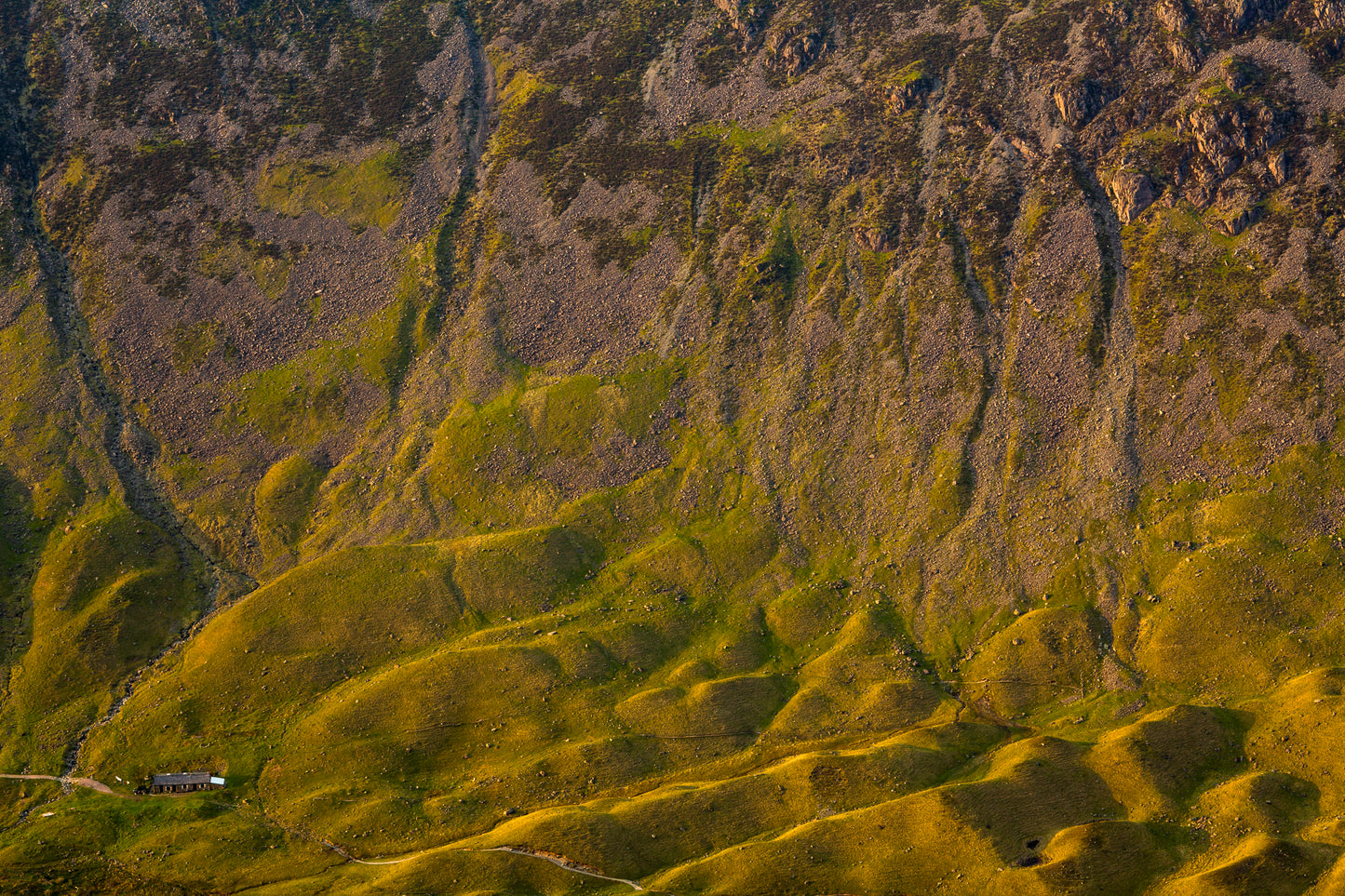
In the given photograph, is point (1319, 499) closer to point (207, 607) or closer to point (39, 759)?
point (207, 607)

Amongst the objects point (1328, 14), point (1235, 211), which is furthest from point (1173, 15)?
point (1235, 211)

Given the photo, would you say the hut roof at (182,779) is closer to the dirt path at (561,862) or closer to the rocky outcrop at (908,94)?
the dirt path at (561,862)

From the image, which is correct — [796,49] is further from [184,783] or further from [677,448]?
[184,783]

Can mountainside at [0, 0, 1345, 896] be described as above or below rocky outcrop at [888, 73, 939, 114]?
below

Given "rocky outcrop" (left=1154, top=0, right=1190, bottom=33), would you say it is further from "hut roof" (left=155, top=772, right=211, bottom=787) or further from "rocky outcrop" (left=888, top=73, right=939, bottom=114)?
"hut roof" (left=155, top=772, right=211, bottom=787)

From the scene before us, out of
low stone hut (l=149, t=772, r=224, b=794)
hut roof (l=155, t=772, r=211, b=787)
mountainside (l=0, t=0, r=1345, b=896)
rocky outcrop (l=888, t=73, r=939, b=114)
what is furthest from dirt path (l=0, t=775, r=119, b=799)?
rocky outcrop (l=888, t=73, r=939, b=114)

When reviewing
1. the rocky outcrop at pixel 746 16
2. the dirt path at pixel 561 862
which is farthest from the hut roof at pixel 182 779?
the rocky outcrop at pixel 746 16

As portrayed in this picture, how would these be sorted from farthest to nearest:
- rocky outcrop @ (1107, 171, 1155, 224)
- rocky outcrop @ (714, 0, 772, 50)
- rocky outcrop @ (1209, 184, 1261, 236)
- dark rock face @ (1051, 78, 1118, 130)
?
rocky outcrop @ (714, 0, 772, 50), dark rock face @ (1051, 78, 1118, 130), rocky outcrop @ (1107, 171, 1155, 224), rocky outcrop @ (1209, 184, 1261, 236)

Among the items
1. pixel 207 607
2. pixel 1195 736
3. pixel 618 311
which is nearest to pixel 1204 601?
pixel 1195 736
